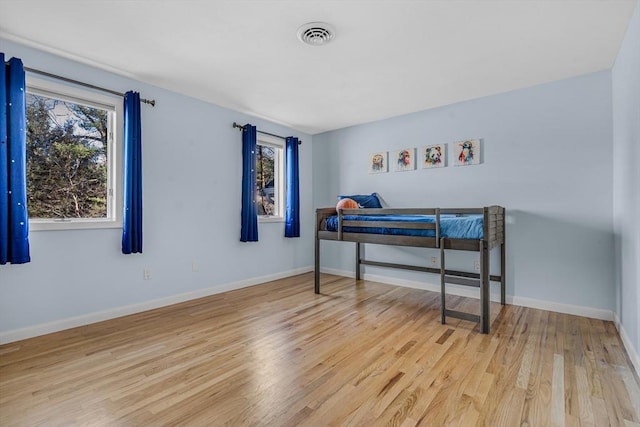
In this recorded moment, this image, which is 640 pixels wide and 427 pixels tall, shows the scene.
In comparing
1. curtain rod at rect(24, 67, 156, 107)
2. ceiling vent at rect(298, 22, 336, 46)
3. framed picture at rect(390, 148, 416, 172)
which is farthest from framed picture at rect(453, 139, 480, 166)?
curtain rod at rect(24, 67, 156, 107)

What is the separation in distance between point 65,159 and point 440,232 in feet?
11.3

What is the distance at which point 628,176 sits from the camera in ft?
7.35

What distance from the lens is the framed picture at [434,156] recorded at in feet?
12.4

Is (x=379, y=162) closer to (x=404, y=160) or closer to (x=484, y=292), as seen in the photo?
(x=404, y=160)

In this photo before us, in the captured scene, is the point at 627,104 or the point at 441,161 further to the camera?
the point at 441,161

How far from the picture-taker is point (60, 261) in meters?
2.61

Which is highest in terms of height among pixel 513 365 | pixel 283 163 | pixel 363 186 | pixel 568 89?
pixel 568 89

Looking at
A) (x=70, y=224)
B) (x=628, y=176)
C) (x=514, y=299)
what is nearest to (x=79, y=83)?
(x=70, y=224)

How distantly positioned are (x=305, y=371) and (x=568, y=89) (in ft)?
11.6

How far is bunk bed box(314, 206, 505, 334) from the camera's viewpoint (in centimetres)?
263

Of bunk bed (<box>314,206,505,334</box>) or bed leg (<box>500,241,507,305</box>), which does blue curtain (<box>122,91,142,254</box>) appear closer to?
bunk bed (<box>314,206,505,334</box>)

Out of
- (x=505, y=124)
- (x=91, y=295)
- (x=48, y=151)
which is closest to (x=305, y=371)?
(x=91, y=295)

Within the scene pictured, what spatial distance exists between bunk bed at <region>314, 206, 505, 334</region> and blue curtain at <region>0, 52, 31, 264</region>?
2671 millimetres

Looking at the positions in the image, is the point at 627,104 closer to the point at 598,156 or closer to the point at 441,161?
the point at 598,156
